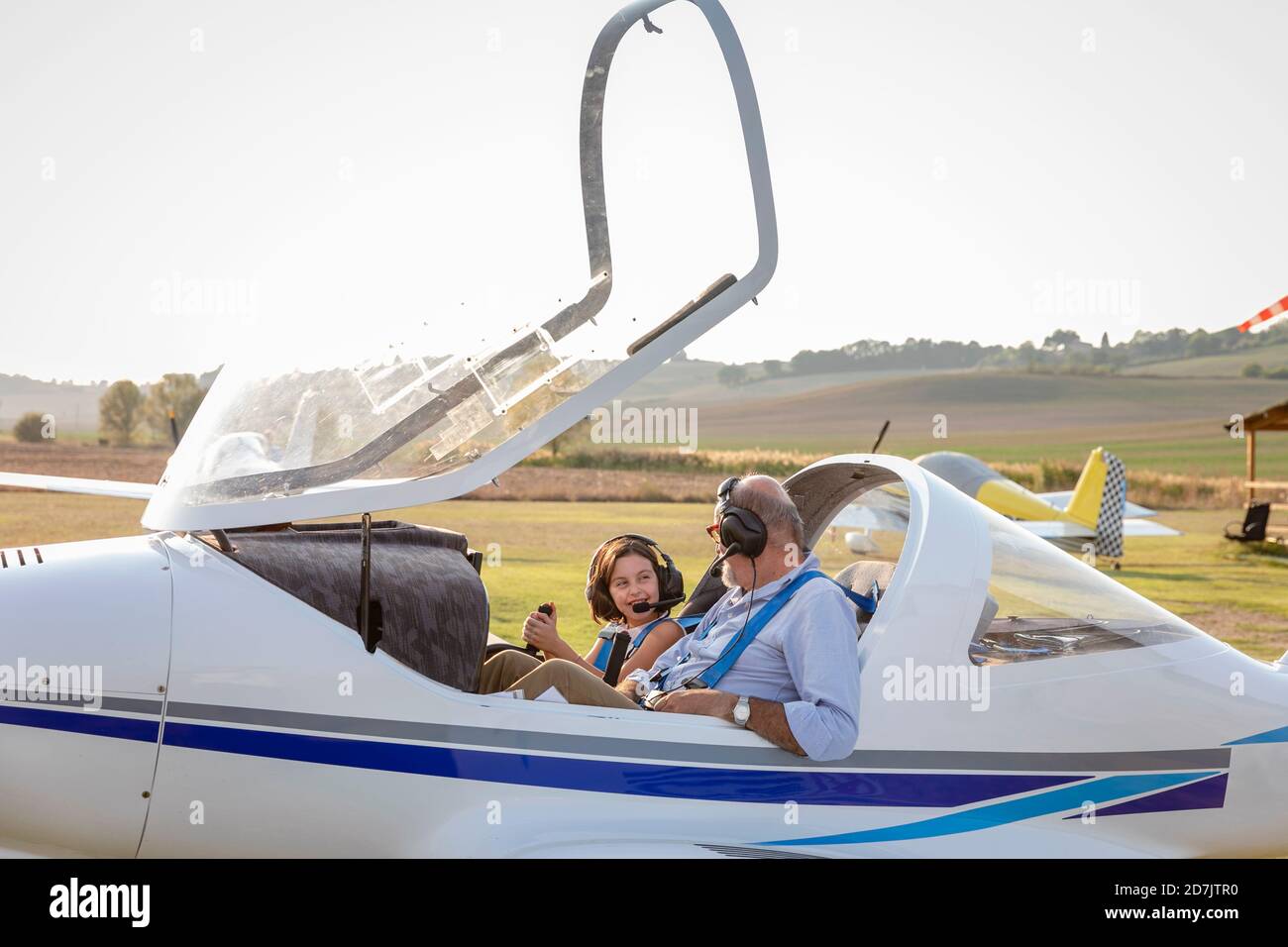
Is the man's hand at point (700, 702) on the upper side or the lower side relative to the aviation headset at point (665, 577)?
lower

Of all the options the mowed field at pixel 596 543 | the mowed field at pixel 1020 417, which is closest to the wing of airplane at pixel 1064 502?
the mowed field at pixel 596 543

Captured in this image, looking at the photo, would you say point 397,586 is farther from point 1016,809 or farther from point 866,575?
point 1016,809

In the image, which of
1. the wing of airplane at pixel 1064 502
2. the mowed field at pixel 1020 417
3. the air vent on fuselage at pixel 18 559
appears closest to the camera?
the air vent on fuselage at pixel 18 559

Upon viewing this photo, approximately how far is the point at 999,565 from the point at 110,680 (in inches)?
101

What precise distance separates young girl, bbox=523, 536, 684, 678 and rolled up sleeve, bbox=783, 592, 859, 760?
3.06 feet

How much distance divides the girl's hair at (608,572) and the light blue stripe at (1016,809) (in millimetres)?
1412

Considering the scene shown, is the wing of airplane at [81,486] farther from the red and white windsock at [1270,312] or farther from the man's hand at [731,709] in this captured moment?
the red and white windsock at [1270,312]

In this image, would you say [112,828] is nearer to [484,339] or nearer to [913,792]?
[484,339]

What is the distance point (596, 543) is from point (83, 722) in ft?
68.5

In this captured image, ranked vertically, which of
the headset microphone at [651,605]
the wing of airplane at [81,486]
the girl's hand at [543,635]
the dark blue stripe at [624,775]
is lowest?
the dark blue stripe at [624,775]

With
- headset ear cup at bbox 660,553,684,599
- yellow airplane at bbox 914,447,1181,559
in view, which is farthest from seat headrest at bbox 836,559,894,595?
yellow airplane at bbox 914,447,1181,559

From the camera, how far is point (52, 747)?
8.71 feet

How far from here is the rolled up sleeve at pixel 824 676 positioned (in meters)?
2.95
